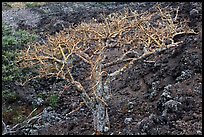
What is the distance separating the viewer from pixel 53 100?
15430 millimetres

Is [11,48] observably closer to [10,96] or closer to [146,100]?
[10,96]

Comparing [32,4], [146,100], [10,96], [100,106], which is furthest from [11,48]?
[100,106]

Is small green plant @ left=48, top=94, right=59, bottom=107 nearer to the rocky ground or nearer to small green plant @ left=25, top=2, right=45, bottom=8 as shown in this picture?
the rocky ground

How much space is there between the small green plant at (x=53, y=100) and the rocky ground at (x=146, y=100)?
0.15 metres

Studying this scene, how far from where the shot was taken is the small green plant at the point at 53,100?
1518 centimetres

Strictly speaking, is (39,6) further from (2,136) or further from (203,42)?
(2,136)

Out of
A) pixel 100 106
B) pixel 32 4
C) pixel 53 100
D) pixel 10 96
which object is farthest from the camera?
pixel 32 4

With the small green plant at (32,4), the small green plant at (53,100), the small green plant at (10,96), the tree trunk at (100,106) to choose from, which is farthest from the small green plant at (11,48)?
the tree trunk at (100,106)

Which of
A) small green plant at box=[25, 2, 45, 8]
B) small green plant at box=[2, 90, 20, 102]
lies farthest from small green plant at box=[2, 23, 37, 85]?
small green plant at box=[25, 2, 45, 8]

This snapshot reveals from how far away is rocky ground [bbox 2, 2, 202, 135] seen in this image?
11.3 m

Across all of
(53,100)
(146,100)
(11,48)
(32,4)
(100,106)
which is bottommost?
(53,100)

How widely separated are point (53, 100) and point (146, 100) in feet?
11.6

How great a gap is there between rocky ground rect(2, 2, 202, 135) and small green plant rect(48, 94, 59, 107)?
148 mm

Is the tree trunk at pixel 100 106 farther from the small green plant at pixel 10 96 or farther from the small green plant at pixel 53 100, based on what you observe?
the small green plant at pixel 10 96
